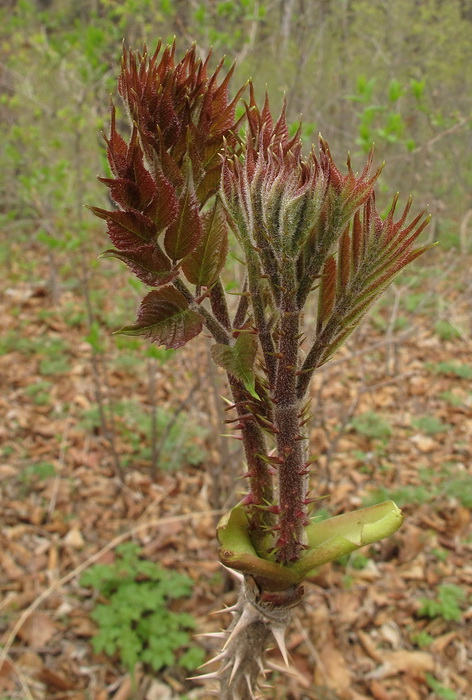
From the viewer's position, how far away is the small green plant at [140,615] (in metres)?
2.63

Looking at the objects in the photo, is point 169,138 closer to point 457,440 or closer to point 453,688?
point 453,688

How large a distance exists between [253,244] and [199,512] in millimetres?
3223

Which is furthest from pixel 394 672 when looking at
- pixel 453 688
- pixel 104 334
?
pixel 104 334

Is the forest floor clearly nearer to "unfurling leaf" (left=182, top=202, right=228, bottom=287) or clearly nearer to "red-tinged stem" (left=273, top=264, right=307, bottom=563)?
"red-tinged stem" (left=273, top=264, right=307, bottom=563)

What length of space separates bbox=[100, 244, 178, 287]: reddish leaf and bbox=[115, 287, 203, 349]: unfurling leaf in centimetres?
1

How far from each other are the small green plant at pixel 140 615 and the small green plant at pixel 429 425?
2322 mm

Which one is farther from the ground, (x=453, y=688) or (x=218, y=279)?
(x=218, y=279)

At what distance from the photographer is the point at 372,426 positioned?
4.50m

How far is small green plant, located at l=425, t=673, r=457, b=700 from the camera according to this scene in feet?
8.79

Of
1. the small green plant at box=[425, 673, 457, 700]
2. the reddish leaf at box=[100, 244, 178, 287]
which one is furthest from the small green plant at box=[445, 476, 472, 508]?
the reddish leaf at box=[100, 244, 178, 287]

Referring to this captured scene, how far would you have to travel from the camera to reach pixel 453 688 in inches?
109

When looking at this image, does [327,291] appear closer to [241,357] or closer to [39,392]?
[241,357]

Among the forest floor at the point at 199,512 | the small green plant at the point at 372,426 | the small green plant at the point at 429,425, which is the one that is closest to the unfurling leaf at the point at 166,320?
the forest floor at the point at 199,512

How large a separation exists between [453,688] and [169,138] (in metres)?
3.12
